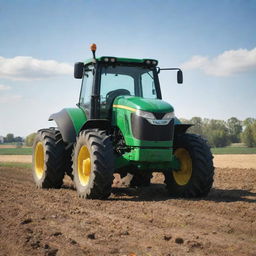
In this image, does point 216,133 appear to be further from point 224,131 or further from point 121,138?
point 121,138

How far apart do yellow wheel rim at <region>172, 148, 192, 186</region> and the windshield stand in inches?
54.2

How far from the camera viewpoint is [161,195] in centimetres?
876

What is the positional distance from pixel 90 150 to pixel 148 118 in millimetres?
1202

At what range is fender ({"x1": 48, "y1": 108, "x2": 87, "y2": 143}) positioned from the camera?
8.93 meters

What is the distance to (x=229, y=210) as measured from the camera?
22.2ft

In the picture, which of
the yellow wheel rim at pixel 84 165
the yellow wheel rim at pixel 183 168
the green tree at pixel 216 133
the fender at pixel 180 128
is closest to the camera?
the yellow wheel rim at pixel 84 165

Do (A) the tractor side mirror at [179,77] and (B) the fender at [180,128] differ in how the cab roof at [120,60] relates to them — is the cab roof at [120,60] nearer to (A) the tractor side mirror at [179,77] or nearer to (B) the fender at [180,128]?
(A) the tractor side mirror at [179,77]

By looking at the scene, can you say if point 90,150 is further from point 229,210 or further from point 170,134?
point 229,210

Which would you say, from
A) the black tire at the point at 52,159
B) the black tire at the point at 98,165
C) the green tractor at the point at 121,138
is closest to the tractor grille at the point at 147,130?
the green tractor at the point at 121,138

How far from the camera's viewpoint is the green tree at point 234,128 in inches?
2549

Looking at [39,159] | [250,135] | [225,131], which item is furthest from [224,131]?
[39,159]

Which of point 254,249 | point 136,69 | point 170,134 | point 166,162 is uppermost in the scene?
point 136,69

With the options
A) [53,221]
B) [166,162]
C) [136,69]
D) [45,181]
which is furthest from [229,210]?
[45,181]

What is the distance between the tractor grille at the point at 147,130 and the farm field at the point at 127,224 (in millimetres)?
1156
